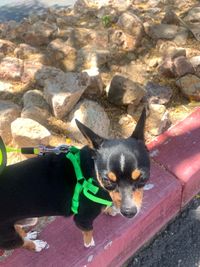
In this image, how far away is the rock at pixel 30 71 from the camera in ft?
14.8

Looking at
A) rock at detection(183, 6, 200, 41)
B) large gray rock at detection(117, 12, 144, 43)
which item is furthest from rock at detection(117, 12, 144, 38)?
rock at detection(183, 6, 200, 41)

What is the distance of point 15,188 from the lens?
116 inches

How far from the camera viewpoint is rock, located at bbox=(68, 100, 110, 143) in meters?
4.04

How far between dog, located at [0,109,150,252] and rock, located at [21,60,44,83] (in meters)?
1.56

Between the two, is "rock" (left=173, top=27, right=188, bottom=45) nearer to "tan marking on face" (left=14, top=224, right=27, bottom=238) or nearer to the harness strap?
the harness strap

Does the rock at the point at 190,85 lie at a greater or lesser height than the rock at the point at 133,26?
lesser

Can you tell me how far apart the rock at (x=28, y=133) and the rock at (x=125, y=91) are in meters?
0.79

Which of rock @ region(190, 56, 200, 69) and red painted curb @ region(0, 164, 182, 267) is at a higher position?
rock @ region(190, 56, 200, 69)

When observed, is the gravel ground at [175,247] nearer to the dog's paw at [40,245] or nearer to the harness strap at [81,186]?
the dog's paw at [40,245]

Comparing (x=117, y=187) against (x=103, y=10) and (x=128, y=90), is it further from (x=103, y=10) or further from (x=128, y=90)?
(x=103, y=10)

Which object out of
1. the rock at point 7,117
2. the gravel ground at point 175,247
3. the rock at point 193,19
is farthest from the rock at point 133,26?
the gravel ground at point 175,247

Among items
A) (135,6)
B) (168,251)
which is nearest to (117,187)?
(168,251)

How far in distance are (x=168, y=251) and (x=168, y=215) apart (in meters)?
0.33

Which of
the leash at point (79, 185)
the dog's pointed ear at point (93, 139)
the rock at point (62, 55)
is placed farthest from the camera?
the rock at point (62, 55)
